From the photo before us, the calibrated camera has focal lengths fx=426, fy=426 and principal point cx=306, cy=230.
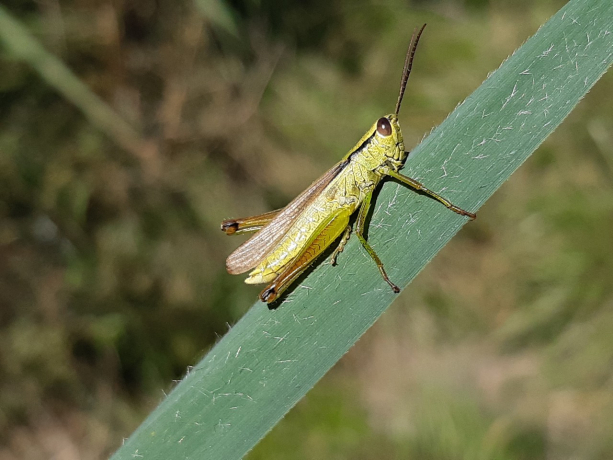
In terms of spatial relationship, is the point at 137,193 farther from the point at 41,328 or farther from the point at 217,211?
the point at 41,328

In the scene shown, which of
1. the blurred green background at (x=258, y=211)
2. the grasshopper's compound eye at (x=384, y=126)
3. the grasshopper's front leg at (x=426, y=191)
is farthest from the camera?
the blurred green background at (x=258, y=211)

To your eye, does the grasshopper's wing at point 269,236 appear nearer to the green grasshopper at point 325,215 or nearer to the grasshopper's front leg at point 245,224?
the green grasshopper at point 325,215

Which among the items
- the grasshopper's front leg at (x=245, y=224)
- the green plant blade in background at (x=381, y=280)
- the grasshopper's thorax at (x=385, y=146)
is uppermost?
the grasshopper's thorax at (x=385, y=146)

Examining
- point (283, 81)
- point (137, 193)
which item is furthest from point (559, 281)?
point (137, 193)

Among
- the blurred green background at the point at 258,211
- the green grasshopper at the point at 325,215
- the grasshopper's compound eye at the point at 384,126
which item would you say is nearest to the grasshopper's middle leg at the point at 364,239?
the green grasshopper at the point at 325,215

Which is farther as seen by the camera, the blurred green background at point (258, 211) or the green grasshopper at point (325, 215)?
the blurred green background at point (258, 211)

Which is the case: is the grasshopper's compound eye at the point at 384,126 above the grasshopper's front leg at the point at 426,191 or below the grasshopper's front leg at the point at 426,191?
above

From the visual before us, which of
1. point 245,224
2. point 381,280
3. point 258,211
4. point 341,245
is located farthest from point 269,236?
point 258,211

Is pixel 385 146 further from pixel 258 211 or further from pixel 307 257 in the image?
pixel 258 211
